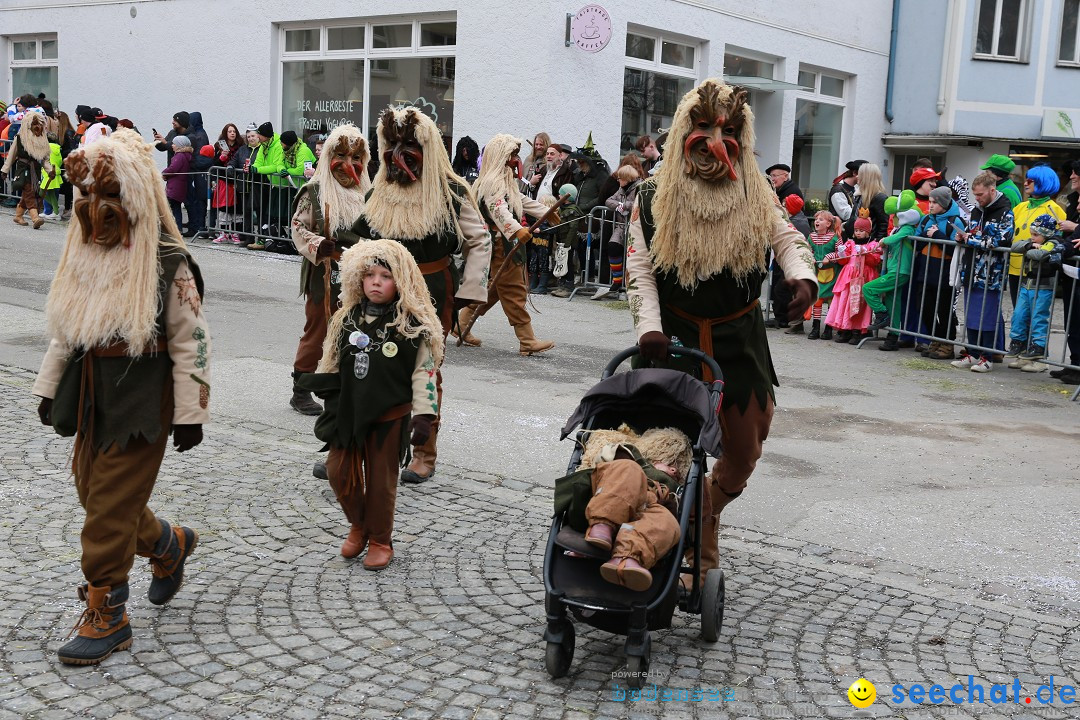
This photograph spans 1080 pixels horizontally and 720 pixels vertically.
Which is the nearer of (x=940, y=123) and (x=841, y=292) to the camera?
(x=841, y=292)

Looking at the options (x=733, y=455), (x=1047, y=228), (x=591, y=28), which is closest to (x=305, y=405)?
(x=733, y=455)

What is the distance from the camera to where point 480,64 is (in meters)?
17.3

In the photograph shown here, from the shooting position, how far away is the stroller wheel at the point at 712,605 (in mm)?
4539

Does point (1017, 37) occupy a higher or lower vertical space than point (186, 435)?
higher

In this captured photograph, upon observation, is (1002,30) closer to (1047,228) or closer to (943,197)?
(943,197)

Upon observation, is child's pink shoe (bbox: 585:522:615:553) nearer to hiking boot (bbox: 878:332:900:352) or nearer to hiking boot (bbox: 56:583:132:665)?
hiking boot (bbox: 56:583:132:665)

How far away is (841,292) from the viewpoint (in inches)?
494

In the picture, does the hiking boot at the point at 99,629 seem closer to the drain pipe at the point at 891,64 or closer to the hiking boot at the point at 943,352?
the hiking boot at the point at 943,352

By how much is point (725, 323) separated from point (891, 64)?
19693 mm

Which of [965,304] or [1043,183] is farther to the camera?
[965,304]

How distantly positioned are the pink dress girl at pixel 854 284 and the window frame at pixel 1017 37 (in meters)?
11.8

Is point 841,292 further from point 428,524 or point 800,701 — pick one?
point 800,701

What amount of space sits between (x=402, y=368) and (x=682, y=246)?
1.41 m

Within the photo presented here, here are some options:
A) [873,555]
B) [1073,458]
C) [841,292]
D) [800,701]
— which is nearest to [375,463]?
[800,701]
